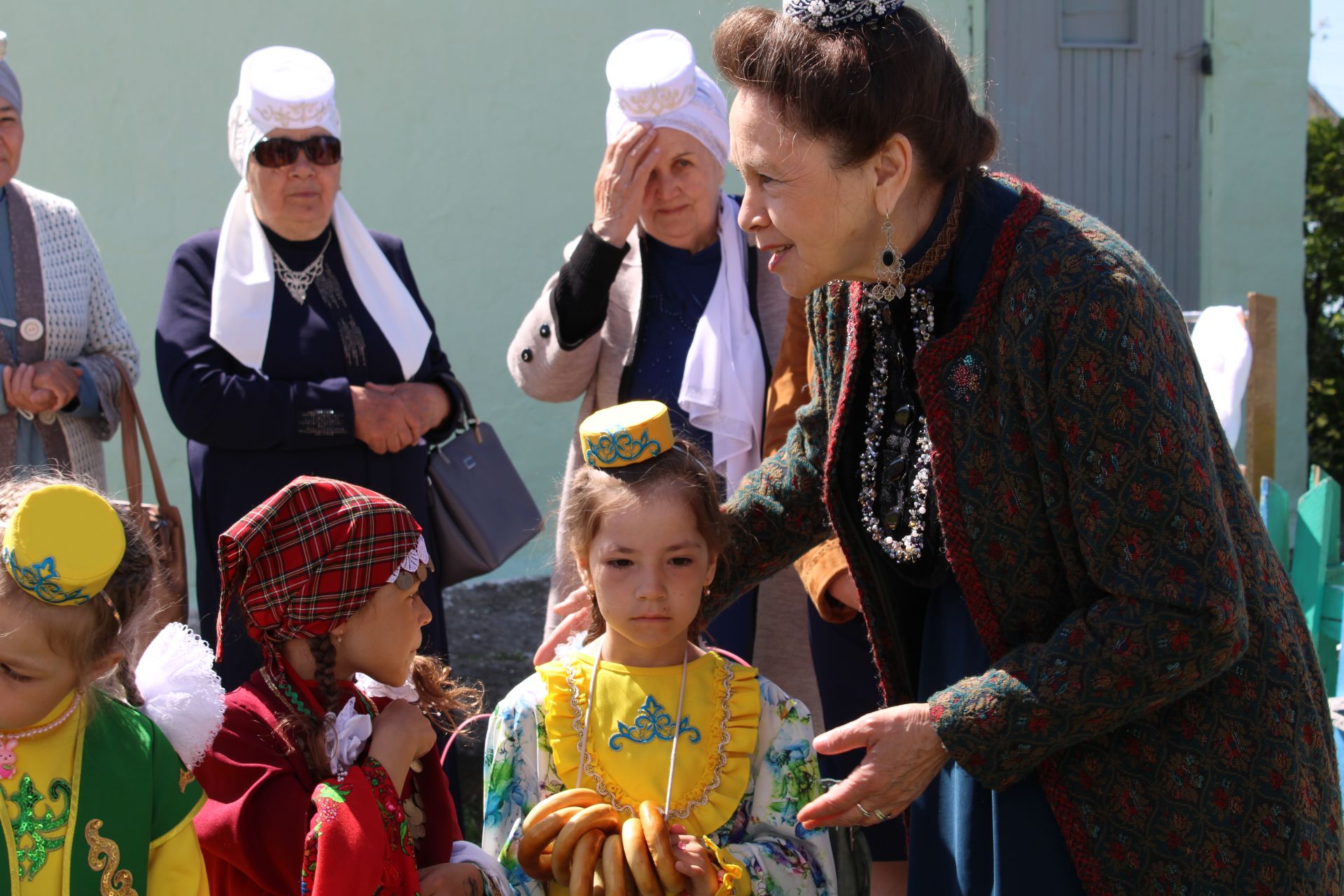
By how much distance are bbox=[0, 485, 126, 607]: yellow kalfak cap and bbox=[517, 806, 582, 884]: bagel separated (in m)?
0.77

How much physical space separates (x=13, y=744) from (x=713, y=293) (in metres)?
2.11

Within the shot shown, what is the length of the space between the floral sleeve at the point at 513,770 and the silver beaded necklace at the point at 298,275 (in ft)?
5.65

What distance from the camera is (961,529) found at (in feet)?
6.37

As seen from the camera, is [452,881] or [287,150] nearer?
[452,881]

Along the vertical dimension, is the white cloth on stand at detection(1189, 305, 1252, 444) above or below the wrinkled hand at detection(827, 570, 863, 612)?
above

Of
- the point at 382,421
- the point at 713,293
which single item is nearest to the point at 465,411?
the point at 382,421

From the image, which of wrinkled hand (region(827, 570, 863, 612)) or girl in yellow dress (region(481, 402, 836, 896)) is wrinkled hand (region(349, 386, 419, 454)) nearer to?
girl in yellow dress (region(481, 402, 836, 896))

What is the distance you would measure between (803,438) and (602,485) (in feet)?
1.25

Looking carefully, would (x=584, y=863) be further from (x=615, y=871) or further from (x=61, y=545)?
(x=61, y=545)

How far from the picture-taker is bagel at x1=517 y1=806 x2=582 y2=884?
2182 millimetres

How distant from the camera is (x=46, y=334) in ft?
12.2

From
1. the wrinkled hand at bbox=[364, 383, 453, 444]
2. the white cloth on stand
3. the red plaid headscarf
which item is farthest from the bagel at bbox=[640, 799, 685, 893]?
the white cloth on stand

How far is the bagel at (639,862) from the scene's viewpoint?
2.09 metres

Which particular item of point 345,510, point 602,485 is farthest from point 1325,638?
point 345,510
